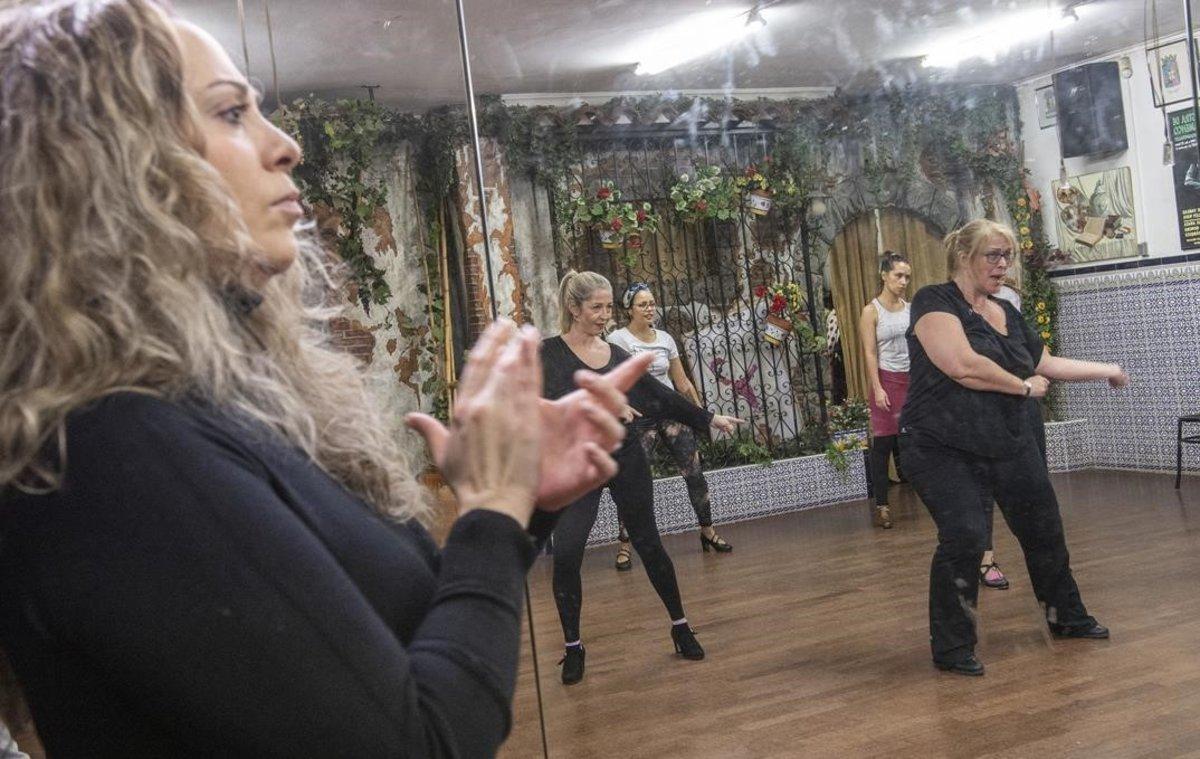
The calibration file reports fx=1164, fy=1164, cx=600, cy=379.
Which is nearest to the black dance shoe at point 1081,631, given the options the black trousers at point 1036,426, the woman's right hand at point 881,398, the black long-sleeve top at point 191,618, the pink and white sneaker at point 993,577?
the pink and white sneaker at point 993,577

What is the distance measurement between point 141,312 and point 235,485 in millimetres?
161

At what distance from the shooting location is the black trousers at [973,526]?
2559 millimetres

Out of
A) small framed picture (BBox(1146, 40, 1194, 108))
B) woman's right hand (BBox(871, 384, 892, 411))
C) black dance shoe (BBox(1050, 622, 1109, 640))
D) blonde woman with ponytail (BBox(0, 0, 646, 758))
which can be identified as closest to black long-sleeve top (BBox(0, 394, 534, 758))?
blonde woman with ponytail (BBox(0, 0, 646, 758))

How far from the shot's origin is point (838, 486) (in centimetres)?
234

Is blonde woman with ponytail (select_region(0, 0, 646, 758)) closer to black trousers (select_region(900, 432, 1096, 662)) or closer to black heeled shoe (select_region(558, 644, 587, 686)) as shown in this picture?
black heeled shoe (select_region(558, 644, 587, 686))

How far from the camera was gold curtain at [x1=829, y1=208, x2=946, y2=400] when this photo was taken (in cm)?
232

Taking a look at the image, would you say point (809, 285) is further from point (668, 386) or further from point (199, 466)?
point (199, 466)

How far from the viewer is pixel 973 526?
2672mm

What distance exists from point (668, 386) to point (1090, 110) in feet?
4.67

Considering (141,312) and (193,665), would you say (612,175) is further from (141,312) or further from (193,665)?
(193,665)

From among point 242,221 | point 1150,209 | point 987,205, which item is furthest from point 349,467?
point 1150,209

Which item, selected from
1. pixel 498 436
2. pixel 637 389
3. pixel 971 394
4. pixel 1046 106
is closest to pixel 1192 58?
pixel 1046 106

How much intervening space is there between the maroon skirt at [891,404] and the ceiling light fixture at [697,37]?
78 centimetres

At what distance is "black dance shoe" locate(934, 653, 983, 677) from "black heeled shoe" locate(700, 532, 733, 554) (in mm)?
570
